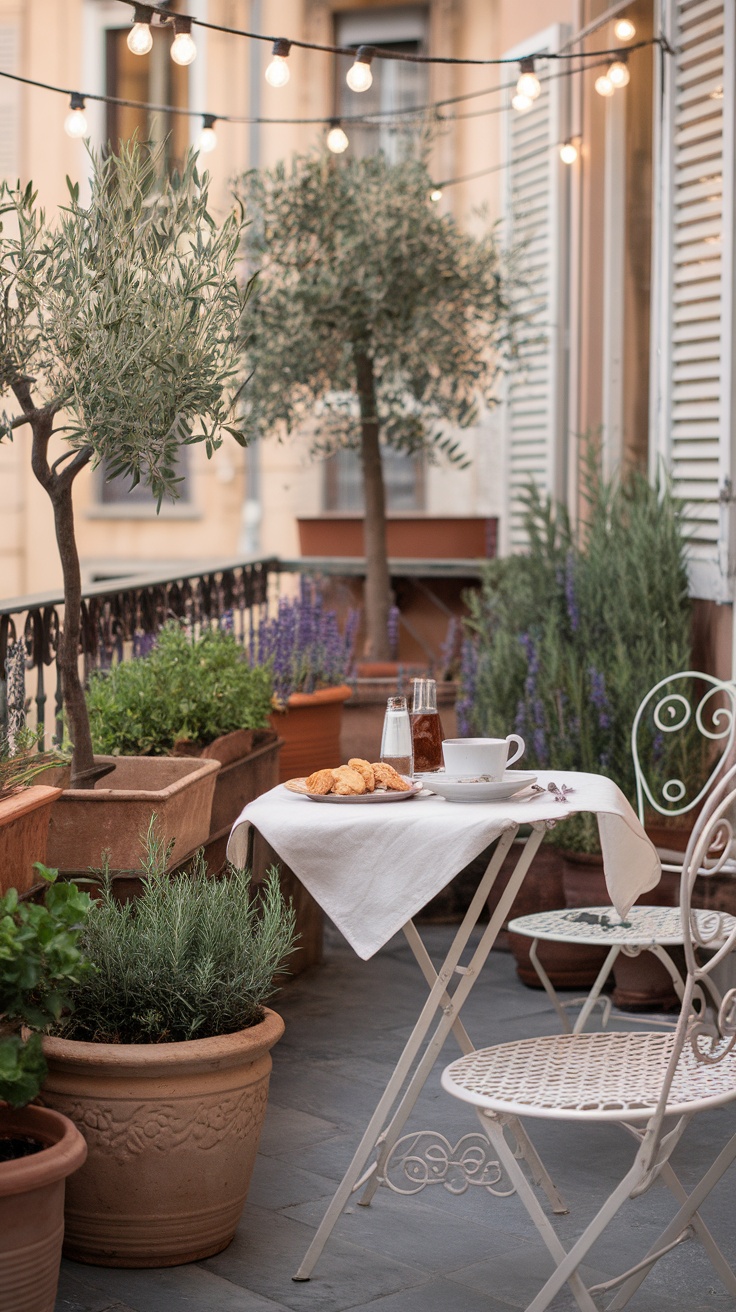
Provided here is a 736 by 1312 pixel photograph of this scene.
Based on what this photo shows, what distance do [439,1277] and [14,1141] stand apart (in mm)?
772

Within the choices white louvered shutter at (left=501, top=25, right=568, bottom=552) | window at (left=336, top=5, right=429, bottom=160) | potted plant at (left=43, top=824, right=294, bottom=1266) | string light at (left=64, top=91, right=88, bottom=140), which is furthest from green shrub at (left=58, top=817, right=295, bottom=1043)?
window at (left=336, top=5, right=429, bottom=160)

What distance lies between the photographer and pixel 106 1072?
8.57ft

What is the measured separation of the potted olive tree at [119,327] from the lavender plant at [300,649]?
1.96 metres

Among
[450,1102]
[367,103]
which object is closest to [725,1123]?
[450,1102]

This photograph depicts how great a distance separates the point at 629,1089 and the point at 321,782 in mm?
748

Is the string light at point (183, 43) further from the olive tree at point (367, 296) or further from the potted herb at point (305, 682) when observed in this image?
the olive tree at point (367, 296)

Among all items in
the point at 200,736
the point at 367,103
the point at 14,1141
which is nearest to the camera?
the point at 14,1141

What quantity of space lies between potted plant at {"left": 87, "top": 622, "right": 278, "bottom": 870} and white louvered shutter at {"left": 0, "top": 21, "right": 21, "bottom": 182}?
8.46 meters

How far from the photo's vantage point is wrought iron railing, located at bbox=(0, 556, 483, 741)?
396 cm

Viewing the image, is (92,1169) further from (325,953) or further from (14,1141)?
(325,953)

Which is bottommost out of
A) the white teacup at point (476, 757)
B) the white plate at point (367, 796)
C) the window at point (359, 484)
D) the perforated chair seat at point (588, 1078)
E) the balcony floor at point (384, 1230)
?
the balcony floor at point (384, 1230)

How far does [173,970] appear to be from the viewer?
272 cm

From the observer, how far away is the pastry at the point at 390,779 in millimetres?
2732

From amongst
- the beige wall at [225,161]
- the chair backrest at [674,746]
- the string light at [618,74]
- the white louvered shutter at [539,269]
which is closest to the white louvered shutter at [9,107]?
the beige wall at [225,161]
